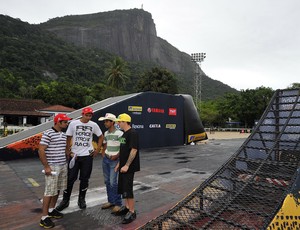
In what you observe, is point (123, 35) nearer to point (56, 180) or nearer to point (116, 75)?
point (116, 75)

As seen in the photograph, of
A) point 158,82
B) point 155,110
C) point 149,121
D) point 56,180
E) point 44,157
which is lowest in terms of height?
point 56,180

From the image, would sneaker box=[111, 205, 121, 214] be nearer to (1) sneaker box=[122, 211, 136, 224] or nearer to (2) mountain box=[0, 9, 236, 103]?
(1) sneaker box=[122, 211, 136, 224]

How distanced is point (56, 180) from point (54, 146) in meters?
0.53

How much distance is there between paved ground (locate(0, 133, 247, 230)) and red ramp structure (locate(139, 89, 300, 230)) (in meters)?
0.85

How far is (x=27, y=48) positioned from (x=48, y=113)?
2088 inches

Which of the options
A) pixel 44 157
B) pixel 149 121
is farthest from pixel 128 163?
pixel 149 121

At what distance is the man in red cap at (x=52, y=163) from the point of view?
11.9 feet

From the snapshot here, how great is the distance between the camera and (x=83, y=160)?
13.8 ft

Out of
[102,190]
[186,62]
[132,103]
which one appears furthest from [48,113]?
[186,62]

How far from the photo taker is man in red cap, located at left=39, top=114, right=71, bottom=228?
362cm

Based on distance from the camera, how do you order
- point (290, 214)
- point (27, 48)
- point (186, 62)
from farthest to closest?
point (186, 62), point (27, 48), point (290, 214)

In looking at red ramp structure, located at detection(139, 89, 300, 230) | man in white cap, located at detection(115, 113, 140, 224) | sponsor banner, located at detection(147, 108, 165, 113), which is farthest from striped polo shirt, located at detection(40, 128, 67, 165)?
sponsor banner, located at detection(147, 108, 165, 113)

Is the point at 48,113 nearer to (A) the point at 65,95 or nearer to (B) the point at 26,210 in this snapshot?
(A) the point at 65,95

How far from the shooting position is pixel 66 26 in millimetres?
161750
